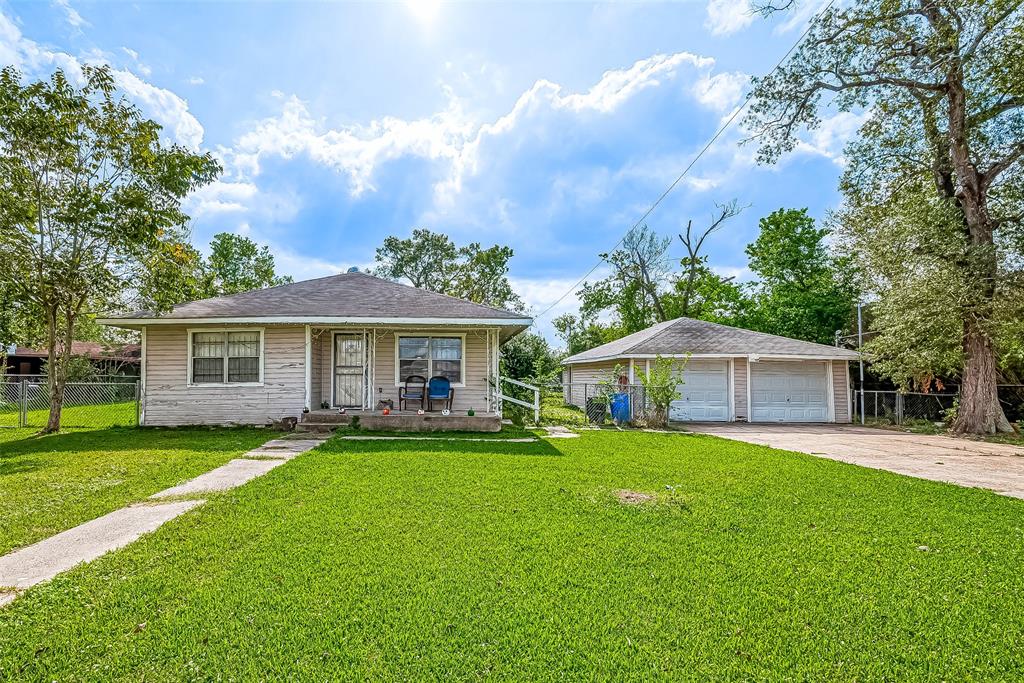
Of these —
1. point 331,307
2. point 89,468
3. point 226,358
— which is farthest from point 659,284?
point 89,468

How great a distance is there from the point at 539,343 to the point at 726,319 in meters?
15.9

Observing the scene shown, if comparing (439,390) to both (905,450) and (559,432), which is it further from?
(905,450)

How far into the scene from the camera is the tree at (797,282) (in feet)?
79.3

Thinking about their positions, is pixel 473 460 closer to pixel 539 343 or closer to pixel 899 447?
pixel 899 447

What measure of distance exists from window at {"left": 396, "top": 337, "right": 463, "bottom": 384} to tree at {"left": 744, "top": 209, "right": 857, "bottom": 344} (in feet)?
63.0

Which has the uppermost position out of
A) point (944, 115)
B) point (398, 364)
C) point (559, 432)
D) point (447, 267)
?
point (447, 267)

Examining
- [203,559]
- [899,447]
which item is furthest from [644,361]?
[203,559]

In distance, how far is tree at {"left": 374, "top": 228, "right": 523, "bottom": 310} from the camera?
1318 inches

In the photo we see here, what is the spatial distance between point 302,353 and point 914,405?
63.6ft

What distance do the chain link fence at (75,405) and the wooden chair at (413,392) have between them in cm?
620

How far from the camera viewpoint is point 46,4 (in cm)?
991

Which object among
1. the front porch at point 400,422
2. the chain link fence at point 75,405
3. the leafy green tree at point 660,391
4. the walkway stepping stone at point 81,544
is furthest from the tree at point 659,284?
Answer: the walkway stepping stone at point 81,544

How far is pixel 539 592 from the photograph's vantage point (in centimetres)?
308

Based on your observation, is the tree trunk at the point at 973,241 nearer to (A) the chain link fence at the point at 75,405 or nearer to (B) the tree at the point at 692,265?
(B) the tree at the point at 692,265
